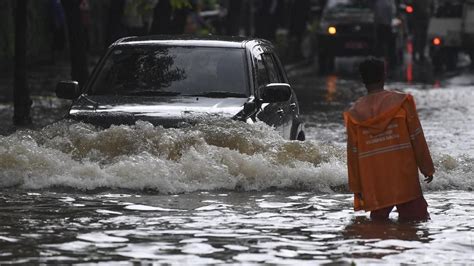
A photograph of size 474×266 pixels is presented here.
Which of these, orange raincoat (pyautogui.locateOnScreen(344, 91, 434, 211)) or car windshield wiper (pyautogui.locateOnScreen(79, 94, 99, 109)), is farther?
car windshield wiper (pyautogui.locateOnScreen(79, 94, 99, 109))

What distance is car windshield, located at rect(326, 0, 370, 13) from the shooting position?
4178cm

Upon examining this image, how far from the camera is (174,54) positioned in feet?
50.6

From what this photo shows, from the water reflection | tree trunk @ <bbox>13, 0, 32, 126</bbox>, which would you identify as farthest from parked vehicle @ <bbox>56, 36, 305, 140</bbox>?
tree trunk @ <bbox>13, 0, 32, 126</bbox>

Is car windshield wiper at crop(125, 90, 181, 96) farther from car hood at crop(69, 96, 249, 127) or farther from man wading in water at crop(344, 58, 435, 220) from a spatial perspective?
man wading in water at crop(344, 58, 435, 220)

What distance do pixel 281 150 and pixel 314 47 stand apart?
107 ft

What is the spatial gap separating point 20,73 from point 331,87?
47.4 ft

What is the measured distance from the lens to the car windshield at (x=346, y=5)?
4178cm

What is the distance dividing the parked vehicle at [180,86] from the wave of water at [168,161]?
15cm

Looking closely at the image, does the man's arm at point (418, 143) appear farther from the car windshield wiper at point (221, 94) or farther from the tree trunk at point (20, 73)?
the tree trunk at point (20, 73)

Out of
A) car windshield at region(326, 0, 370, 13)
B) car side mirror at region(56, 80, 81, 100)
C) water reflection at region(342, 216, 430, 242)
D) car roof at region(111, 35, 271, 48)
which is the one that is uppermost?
car roof at region(111, 35, 271, 48)

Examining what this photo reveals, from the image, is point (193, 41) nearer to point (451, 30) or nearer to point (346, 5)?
point (451, 30)

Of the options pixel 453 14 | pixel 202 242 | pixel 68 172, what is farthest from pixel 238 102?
pixel 453 14

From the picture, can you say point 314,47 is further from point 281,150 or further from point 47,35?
point 281,150

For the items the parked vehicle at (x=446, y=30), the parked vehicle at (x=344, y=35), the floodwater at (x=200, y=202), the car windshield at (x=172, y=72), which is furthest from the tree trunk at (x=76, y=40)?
the parked vehicle at (x=446, y=30)
